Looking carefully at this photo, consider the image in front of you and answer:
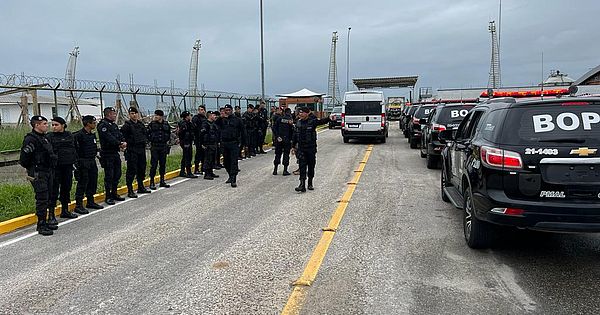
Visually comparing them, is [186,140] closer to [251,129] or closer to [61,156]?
[61,156]

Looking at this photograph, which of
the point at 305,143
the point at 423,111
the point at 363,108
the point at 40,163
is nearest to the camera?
the point at 40,163

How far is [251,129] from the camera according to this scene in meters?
16.3

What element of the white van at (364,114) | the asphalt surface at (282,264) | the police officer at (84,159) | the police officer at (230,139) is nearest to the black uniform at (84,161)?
the police officer at (84,159)

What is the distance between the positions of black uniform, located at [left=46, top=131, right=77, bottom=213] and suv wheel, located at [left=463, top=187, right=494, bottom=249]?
585 cm

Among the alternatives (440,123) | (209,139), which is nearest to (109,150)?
(209,139)

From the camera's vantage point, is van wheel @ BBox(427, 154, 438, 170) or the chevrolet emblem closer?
the chevrolet emblem

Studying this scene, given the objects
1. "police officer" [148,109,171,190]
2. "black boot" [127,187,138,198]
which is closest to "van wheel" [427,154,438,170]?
"police officer" [148,109,171,190]

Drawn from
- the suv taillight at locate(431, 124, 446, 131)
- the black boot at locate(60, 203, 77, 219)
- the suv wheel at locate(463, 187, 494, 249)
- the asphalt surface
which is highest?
the suv taillight at locate(431, 124, 446, 131)

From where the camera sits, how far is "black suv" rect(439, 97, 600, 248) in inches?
175

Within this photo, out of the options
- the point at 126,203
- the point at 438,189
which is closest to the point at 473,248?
the point at 438,189

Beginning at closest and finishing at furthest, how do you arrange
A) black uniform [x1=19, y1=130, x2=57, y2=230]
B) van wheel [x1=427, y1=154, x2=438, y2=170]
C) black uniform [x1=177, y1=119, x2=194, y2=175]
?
1. black uniform [x1=19, y1=130, x2=57, y2=230]
2. black uniform [x1=177, y1=119, x2=194, y2=175]
3. van wheel [x1=427, y1=154, x2=438, y2=170]

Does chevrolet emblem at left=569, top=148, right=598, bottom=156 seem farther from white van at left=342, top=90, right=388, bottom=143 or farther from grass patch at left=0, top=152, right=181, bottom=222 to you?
white van at left=342, top=90, right=388, bottom=143

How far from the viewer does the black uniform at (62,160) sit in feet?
23.7

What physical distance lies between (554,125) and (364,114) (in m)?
15.7
